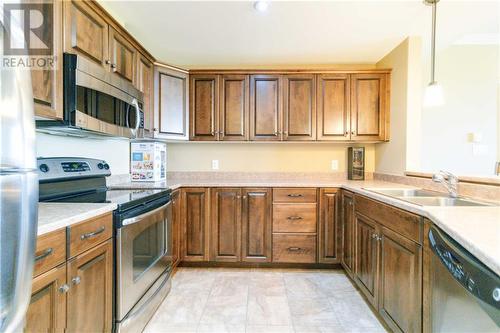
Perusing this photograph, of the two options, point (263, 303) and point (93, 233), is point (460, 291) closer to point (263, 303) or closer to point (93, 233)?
point (263, 303)

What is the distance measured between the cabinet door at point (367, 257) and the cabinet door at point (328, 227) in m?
0.42

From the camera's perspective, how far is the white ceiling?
2.06 metres

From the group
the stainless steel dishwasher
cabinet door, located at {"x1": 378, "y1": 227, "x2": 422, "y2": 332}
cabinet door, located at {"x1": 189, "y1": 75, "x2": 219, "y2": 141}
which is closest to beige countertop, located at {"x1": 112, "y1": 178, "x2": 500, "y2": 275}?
the stainless steel dishwasher

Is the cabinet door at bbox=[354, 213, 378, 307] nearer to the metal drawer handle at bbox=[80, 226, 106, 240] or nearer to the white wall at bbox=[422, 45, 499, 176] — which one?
the white wall at bbox=[422, 45, 499, 176]

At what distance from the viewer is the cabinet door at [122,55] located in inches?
73.4

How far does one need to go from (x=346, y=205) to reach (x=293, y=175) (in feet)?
2.79

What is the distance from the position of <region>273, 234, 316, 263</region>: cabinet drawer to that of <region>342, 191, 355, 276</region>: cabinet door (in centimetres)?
31

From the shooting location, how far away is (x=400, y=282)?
1501mm

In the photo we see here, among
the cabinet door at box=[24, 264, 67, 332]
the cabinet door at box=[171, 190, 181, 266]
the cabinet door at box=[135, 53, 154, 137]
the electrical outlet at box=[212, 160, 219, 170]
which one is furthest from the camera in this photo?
the electrical outlet at box=[212, 160, 219, 170]

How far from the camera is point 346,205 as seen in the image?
2.51 meters

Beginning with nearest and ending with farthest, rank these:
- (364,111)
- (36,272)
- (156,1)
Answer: (36,272)
(156,1)
(364,111)

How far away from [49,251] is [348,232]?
7.51ft

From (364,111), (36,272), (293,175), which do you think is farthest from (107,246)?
(364,111)

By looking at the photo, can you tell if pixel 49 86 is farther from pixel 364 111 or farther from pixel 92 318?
pixel 364 111
